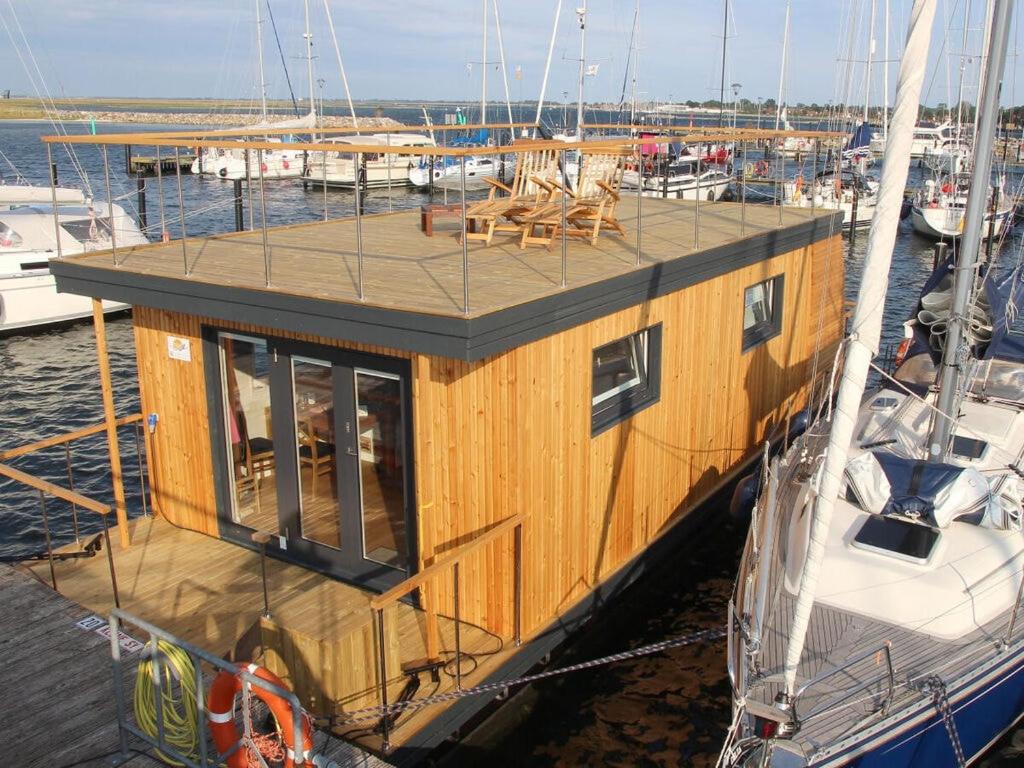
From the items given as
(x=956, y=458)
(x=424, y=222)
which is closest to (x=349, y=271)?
(x=424, y=222)

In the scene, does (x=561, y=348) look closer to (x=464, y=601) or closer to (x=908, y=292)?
(x=464, y=601)

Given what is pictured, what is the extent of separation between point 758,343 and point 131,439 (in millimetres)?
12558

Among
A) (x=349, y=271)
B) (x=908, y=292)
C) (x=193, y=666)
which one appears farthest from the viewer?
(x=908, y=292)

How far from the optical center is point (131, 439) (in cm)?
1820

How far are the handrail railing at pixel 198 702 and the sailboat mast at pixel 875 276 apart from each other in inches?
120

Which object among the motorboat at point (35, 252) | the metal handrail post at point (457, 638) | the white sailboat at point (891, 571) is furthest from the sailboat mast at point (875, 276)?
the motorboat at point (35, 252)

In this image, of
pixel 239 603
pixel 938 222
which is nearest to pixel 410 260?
pixel 239 603

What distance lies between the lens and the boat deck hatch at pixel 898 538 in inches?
300

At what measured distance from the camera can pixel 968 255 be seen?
8750mm

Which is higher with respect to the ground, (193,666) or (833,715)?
(193,666)

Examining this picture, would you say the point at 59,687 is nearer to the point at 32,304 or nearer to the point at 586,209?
the point at 586,209

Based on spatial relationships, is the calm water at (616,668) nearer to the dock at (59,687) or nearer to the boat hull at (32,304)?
the dock at (59,687)

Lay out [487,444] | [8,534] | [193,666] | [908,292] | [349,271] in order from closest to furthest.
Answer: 1. [193,666]
2. [487,444]
3. [349,271]
4. [8,534]
5. [908,292]

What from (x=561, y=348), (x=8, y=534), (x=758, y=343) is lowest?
(x=8, y=534)
